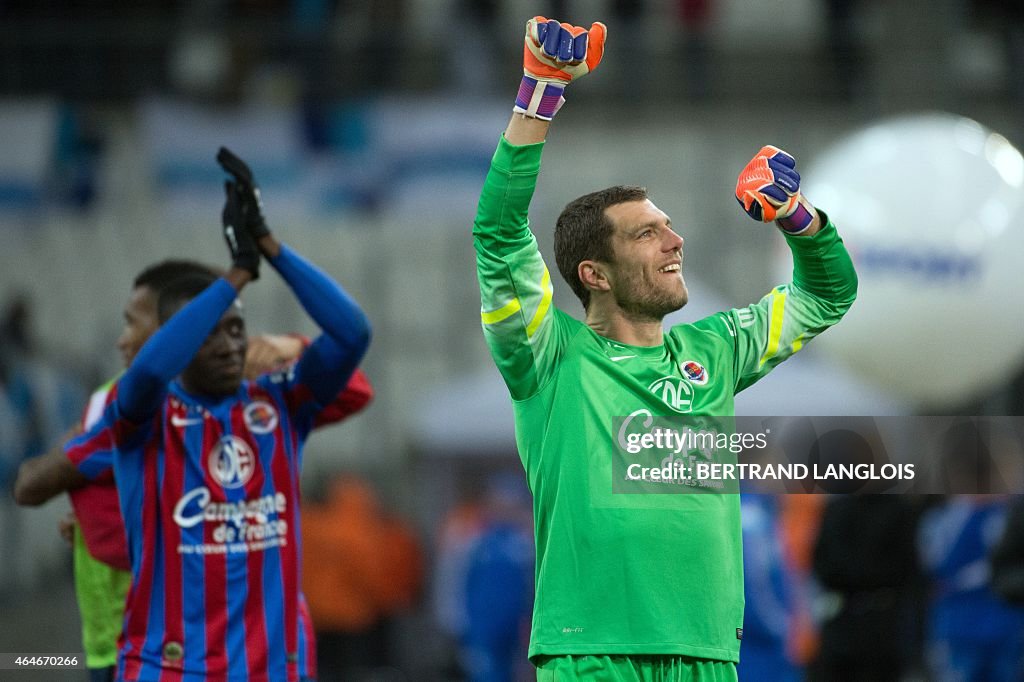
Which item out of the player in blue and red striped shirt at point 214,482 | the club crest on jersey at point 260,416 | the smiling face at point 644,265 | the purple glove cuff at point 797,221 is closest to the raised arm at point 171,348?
the player in blue and red striped shirt at point 214,482

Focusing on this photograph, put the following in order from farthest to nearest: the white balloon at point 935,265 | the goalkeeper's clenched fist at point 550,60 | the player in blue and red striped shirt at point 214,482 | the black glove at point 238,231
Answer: the white balloon at point 935,265
the black glove at point 238,231
the player in blue and red striped shirt at point 214,482
the goalkeeper's clenched fist at point 550,60

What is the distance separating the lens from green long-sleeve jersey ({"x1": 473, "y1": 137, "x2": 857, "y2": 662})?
334 cm

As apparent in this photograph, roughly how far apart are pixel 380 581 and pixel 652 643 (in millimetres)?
6027

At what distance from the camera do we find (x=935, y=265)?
580 cm

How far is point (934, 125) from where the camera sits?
6195mm

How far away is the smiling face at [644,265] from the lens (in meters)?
3.55

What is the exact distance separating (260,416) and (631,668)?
1.42 m

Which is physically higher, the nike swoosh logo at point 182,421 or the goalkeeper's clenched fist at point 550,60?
the goalkeeper's clenched fist at point 550,60

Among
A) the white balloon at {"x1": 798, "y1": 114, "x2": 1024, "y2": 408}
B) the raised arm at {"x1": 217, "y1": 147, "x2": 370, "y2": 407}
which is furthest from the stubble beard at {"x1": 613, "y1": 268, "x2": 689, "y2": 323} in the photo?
the white balloon at {"x1": 798, "y1": 114, "x2": 1024, "y2": 408}

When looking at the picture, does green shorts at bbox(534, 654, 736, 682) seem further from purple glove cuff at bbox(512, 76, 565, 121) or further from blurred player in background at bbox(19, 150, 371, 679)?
purple glove cuff at bbox(512, 76, 565, 121)

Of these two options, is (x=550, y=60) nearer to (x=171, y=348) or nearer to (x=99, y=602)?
(x=171, y=348)

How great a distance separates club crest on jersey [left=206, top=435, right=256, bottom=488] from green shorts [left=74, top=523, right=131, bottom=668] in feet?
2.11

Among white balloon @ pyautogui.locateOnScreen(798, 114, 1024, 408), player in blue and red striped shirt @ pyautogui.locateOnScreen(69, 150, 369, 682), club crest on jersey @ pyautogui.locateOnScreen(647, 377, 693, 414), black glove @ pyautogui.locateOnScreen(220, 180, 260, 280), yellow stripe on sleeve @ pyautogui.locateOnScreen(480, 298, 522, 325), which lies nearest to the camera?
yellow stripe on sleeve @ pyautogui.locateOnScreen(480, 298, 522, 325)

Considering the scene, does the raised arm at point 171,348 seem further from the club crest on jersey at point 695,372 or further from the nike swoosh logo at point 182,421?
the club crest on jersey at point 695,372
